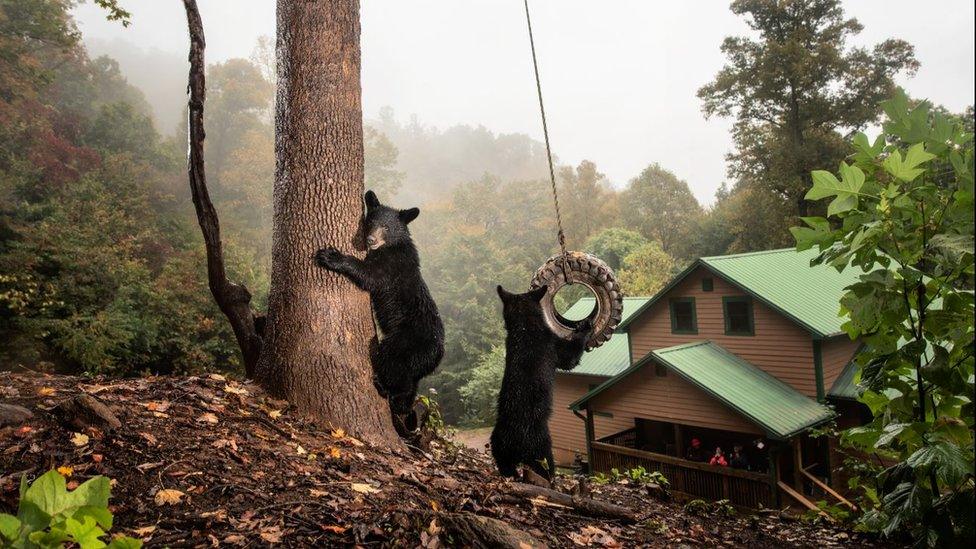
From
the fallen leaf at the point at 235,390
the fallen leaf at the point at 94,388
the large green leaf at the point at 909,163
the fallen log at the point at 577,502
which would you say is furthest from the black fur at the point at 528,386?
the fallen leaf at the point at 94,388

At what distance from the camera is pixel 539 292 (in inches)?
156

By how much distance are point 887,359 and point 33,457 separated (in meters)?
3.56

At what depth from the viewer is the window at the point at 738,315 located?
35.8 ft

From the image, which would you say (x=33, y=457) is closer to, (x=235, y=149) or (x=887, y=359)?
(x=887, y=359)

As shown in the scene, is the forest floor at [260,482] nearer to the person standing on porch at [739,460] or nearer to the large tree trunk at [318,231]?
the large tree trunk at [318,231]

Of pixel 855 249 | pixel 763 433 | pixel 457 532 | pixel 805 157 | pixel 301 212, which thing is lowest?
pixel 763 433

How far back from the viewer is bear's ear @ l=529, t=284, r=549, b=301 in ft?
13.0

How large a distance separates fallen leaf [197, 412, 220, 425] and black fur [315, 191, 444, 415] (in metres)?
0.99

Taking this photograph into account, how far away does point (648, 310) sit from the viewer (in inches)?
504

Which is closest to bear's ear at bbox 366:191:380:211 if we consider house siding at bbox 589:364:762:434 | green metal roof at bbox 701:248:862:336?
house siding at bbox 589:364:762:434

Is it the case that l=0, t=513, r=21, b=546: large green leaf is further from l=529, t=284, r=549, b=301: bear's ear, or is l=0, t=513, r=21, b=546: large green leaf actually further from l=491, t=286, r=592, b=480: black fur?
l=529, t=284, r=549, b=301: bear's ear

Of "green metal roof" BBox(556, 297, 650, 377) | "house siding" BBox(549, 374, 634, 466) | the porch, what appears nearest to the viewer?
the porch

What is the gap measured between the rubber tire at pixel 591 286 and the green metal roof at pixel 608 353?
9348mm

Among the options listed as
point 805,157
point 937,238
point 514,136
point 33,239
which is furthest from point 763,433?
point 514,136
